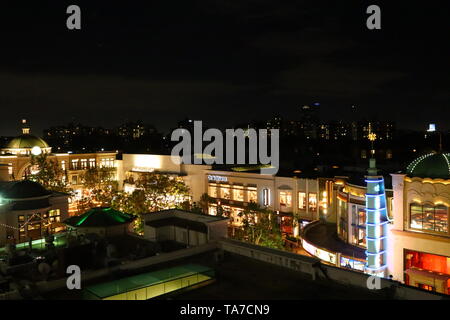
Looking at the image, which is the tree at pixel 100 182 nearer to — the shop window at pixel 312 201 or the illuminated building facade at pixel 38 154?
the illuminated building facade at pixel 38 154

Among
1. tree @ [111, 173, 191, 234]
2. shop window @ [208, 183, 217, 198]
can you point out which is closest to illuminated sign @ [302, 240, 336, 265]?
tree @ [111, 173, 191, 234]

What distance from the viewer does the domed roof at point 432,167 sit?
80.9ft

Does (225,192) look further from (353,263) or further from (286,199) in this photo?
(353,263)

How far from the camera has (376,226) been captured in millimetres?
26719

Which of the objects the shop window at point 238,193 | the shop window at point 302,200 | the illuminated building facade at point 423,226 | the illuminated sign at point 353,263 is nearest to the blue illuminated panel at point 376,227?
the illuminated building facade at point 423,226

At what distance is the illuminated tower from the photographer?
26.5 meters

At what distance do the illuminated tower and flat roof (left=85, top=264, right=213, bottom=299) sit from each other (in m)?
15.5

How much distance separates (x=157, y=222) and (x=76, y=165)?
165 feet

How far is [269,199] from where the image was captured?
47531 mm

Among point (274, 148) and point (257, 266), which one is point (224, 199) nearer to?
point (274, 148)

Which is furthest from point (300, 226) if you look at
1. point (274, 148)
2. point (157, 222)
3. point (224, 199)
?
point (274, 148)

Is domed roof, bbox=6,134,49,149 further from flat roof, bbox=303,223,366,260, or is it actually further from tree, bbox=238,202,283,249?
flat roof, bbox=303,223,366,260

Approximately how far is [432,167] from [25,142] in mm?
60157

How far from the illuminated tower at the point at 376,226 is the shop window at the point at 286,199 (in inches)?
719
